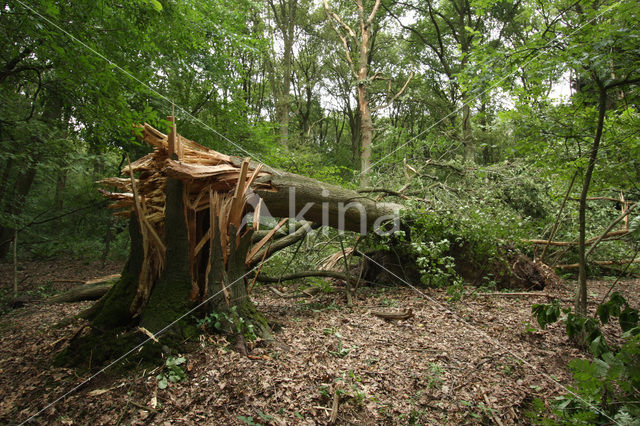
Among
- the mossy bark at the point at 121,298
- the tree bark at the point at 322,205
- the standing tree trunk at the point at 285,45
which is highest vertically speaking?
the standing tree trunk at the point at 285,45

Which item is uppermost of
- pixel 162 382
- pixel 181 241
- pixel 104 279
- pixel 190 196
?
pixel 190 196

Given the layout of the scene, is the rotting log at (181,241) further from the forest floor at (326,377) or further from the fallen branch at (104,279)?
the fallen branch at (104,279)

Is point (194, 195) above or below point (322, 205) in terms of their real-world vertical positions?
above

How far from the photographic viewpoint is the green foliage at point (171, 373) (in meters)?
2.02

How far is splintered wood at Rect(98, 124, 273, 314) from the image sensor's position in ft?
8.64

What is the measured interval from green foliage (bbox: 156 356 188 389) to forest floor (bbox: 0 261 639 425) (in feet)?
0.10

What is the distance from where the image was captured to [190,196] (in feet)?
9.29

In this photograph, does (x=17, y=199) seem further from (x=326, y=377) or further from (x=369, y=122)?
(x=369, y=122)

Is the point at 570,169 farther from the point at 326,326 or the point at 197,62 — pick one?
the point at 197,62

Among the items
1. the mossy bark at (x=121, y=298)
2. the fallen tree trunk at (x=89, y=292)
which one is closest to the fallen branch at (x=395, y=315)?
the mossy bark at (x=121, y=298)

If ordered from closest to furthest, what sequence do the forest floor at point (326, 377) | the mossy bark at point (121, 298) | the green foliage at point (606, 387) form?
the green foliage at point (606, 387) < the forest floor at point (326, 377) < the mossy bark at point (121, 298)

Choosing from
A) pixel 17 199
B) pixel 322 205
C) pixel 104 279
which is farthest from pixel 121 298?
pixel 17 199

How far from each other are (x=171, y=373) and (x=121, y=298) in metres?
0.88

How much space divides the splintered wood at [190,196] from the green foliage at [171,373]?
568 mm
